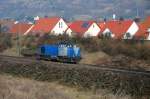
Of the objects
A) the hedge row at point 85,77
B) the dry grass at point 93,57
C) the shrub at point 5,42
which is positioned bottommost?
the hedge row at point 85,77

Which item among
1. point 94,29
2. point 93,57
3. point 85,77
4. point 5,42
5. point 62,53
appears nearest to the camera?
point 85,77

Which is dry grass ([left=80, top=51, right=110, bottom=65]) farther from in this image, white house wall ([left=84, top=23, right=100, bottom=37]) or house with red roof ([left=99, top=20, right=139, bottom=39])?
white house wall ([left=84, top=23, right=100, bottom=37])

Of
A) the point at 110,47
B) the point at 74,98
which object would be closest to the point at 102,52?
the point at 110,47

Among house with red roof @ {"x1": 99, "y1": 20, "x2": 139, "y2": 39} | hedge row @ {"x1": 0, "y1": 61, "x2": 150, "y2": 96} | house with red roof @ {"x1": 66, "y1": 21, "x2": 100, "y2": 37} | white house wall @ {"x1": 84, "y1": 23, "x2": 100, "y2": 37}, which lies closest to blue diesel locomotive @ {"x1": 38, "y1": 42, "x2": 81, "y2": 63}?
hedge row @ {"x1": 0, "y1": 61, "x2": 150, "y2": 96}

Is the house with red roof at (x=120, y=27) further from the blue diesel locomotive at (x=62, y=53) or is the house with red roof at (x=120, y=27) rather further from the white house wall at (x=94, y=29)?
the blue diesel locomotive at (x=62, y=53)

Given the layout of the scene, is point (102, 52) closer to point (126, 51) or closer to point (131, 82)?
point (126, 51)

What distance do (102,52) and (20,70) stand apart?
58.4 ft

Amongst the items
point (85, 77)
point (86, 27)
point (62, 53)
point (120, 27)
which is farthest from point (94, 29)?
point (85, 77)

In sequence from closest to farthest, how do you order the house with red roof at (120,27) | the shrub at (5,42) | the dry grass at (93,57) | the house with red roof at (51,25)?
1. the dry grass at (93,57)
2. the shrub at (5,42)
3. the house with red roof at (120,27)
4. the house with red roof at (51,25)

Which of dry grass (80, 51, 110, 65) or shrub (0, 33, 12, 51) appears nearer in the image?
dry grass (80, 51, 110, 65)

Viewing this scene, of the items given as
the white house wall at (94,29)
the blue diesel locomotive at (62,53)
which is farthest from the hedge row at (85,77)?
the white house wall at (94,29)

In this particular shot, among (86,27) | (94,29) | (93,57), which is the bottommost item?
(93,57)

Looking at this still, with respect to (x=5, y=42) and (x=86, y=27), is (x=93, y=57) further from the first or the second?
(x=86, y=27)

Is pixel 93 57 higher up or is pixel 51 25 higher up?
pixel 51 25
